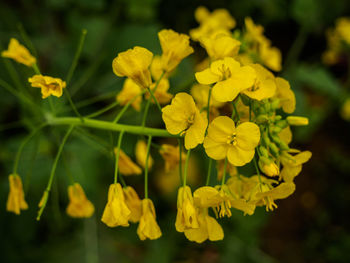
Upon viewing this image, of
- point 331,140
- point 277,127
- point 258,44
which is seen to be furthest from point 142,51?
point 331,140

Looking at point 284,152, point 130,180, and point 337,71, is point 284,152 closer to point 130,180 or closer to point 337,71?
point 130,180

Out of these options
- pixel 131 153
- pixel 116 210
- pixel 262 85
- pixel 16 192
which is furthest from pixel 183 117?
pixel 131 153

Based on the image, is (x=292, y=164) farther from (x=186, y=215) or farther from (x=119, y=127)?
(x=119, y=127)

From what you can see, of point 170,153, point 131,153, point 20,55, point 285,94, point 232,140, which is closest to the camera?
point 232,140

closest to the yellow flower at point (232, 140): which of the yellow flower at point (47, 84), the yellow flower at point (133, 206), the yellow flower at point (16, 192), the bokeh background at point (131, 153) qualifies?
the yellow flower at point (133, 206)

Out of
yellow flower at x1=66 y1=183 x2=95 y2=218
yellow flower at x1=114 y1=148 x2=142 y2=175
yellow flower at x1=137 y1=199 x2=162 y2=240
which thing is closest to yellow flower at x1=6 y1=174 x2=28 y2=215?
yellow flower at x1=66 y1=183 x2=95 y2=218

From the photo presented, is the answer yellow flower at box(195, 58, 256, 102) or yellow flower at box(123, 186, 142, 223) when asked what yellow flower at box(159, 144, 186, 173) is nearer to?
yellow flower at box(123, 186, 142, 223)
